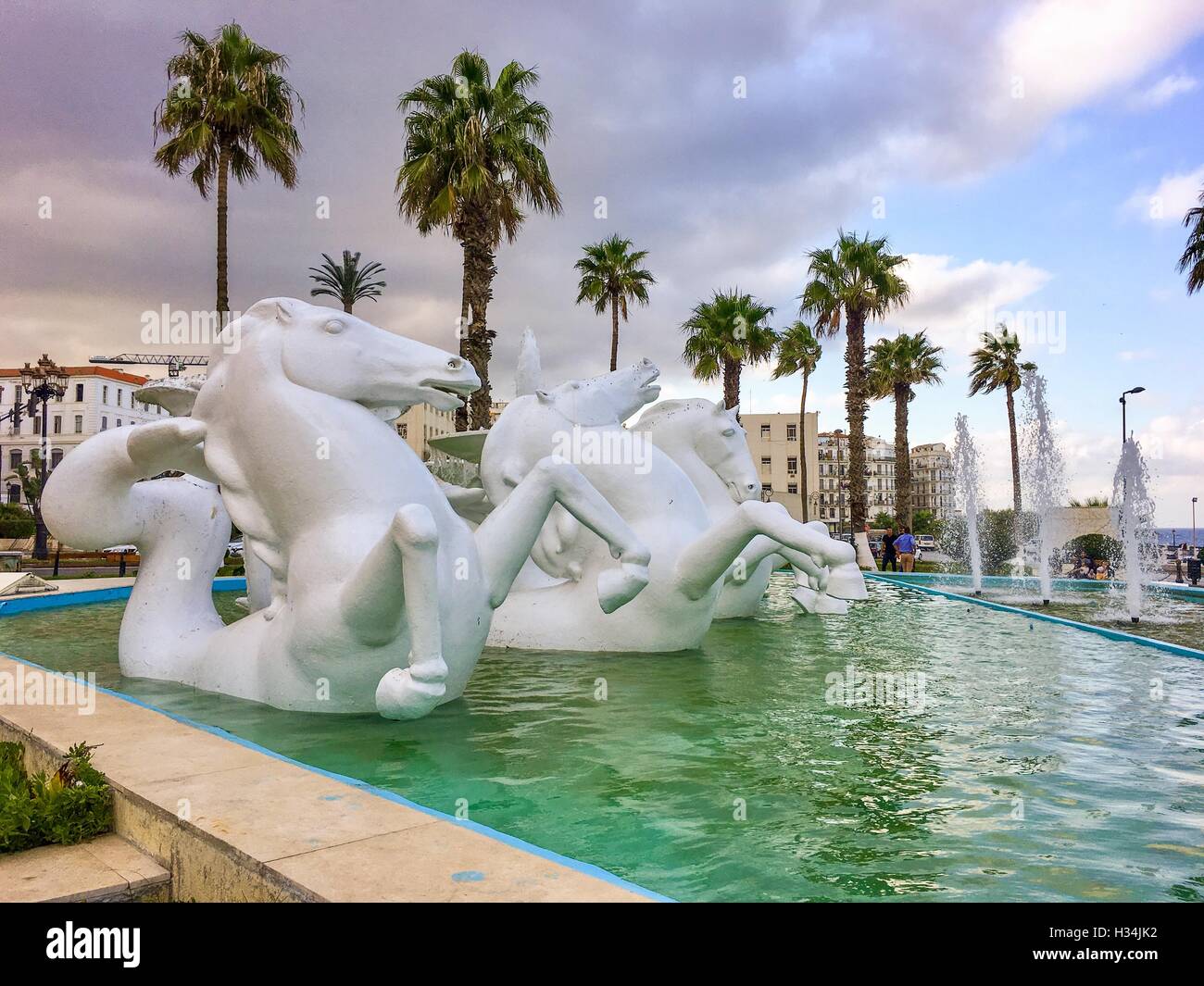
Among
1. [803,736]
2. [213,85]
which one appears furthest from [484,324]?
[803,736]

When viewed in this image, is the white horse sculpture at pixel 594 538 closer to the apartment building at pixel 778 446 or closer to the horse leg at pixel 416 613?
the horse leg at pixel 416 613

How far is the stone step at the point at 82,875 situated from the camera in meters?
2.37

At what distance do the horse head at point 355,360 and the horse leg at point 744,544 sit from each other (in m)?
2.17

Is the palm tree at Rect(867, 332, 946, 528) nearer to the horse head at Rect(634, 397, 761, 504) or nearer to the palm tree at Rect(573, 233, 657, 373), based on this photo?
the palm tree at Rect(573, 233, 657, 373)

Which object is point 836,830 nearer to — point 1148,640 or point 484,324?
point 1148,640

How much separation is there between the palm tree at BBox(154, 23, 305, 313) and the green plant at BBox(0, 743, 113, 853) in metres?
18.0

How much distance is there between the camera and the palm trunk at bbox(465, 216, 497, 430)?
59.5ft

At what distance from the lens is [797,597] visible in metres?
9.93

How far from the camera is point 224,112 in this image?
1941 centimetres

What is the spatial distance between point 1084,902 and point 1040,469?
15885 mm

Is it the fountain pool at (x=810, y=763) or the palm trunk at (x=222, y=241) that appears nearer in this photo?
the fountain pool at (x=810, y=763)

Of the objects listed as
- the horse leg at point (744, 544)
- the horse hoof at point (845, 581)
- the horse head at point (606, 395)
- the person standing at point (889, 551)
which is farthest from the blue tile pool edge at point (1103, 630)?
the person standing at point (889, 551)

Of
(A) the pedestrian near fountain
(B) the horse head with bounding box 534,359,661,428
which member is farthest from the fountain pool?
(A) the pedestrian near fountain
